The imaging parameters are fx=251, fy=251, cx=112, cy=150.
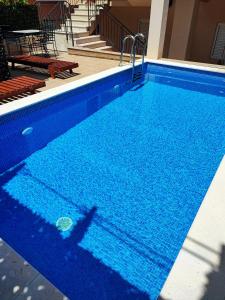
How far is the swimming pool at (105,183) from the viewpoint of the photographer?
2.56m

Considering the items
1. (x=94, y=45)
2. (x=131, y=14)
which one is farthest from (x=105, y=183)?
(x=131, y=14)

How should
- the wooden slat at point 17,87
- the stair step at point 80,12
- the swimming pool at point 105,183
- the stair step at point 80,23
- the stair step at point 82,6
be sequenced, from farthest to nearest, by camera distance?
the stair step at point 82,6 < the stair step at point 80,12 < the stair step at point 80,23 < the wooden slat at point 17,87 < the swimming pool at point 105,183

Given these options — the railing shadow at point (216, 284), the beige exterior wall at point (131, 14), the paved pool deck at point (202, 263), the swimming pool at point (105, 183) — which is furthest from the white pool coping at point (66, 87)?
the beige exterior wall at point (131, 14)

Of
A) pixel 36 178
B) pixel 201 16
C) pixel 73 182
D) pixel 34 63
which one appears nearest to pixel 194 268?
pixel 73 182

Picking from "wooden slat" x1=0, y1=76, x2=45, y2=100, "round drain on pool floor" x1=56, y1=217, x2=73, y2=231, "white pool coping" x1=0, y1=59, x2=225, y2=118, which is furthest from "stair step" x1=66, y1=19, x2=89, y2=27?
"round drain on pool floor" x1=56, y1=217, x2=73, y2=231

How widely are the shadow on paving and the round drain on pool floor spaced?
0.07 m

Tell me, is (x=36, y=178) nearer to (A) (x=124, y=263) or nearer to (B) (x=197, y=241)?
(A) (x=124, y=263)

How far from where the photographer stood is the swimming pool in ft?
8.39

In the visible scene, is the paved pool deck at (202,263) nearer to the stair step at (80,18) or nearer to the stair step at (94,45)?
the stair step at (94,45)

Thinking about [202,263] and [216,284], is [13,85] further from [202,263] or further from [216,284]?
[216,284]

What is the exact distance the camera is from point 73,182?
3.65m

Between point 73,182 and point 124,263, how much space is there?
4.77 feet

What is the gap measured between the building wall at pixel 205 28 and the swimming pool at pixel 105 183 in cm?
691

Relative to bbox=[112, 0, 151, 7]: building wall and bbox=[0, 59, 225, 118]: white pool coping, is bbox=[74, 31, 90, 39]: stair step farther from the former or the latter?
bbox=[0, 59, 225, 118]: white pool coping
